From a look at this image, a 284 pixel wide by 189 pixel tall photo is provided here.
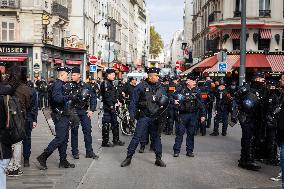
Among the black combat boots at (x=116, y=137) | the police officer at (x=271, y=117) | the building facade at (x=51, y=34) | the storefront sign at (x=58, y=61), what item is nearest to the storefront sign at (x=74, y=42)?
the building facade at (x=51, y=34)

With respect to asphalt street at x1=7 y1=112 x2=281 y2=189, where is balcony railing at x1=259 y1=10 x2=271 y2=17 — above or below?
above

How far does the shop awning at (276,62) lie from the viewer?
33.2 metres

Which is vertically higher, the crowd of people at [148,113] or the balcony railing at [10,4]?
the balcony railing at [10,4]

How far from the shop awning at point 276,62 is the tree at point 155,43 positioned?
5030 inches

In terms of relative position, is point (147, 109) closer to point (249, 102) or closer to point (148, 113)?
point (148, 113)

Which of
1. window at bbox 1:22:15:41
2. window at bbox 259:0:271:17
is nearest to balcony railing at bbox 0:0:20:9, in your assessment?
window at bbox 1:22:15:41

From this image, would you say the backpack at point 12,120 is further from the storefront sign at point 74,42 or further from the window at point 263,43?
the storefront sign at point 74,42

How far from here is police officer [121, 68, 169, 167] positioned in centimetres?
1075

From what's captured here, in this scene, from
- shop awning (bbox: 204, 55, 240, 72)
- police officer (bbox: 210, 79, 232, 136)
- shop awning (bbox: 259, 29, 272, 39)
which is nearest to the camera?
police officer (bbox: 210, 79, 232, 136)

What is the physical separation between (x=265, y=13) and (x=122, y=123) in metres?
22.2

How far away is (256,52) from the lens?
117ft

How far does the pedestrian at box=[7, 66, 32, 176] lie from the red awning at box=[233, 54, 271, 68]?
25437 mm

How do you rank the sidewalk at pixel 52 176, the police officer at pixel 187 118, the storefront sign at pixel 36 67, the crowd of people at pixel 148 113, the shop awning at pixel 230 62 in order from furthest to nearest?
the storefront sign at pixel 36 67, the shop awning at pixel 230 62, the police officer at pixel 187 118, the crowd of people at pixel 148 113, the sidewalk at pixel 52 176

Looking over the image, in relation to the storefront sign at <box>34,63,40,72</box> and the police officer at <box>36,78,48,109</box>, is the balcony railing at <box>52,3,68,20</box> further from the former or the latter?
the police officer at <box>36,78,48,109</box>
